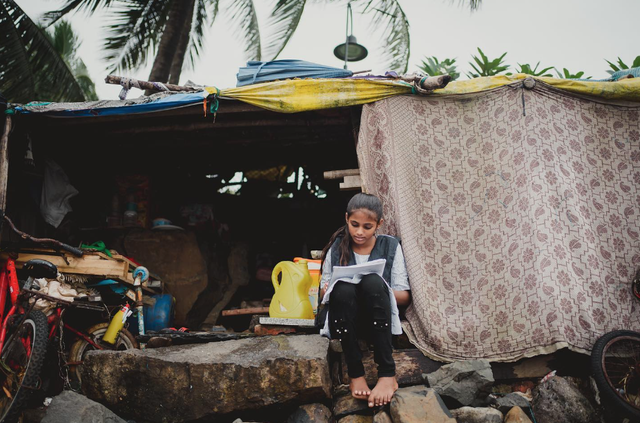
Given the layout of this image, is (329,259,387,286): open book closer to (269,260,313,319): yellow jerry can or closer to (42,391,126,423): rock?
(269,260,313,319): yellow jerry can

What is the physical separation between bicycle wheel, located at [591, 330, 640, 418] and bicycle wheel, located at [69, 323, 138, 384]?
3.68 meters

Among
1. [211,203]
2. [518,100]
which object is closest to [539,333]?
[518,100]

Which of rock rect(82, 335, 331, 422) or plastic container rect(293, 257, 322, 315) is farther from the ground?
plastic container rect(293, 257, 322, 315)

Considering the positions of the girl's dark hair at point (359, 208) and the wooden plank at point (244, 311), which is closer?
the girl's dark hair at point (359, 208)

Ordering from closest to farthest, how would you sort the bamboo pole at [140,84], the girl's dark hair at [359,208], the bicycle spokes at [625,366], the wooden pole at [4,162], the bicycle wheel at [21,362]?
1. the bicycle spokes at [625,366]
2. the bicycle wheel at [21,362]
3. the girl's dark hair at [359,208]
4. the wooden pole at [4,162]
5. the bamboo pole at [140,84]

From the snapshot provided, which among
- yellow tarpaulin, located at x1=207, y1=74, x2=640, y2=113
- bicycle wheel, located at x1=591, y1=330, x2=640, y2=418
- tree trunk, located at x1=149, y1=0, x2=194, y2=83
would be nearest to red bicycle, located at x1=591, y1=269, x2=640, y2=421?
bicycle wheel, located at x1=591, y1=330, x2=640, y2=418

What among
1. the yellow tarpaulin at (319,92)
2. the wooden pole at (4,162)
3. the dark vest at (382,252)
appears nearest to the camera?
the dark vest at (382,252)

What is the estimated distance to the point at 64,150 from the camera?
526 centimetres

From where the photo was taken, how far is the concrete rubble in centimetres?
255

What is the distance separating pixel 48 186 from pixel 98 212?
1.02 metres

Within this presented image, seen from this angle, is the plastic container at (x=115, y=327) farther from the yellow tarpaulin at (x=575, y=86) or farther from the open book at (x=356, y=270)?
the yellow tarpaulin at (x=575, y=86)

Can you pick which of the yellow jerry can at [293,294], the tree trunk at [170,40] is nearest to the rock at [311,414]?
the yellow jerry can at [293,294]

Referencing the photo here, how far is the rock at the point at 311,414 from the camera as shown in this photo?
262 centimetres

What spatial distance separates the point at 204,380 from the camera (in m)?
2.74
